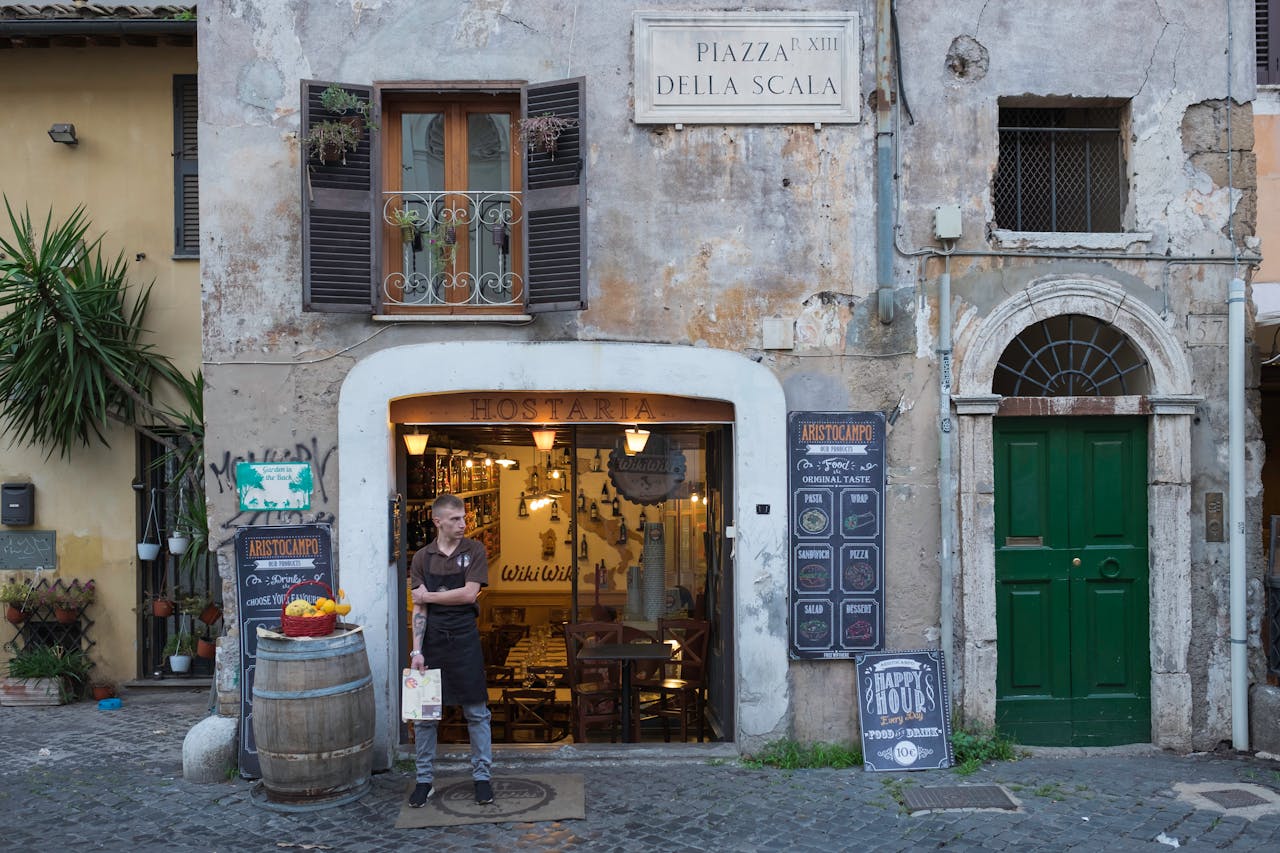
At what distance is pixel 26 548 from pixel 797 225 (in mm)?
7011

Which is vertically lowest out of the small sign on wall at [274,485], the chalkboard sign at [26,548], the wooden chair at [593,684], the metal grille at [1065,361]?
the wooden chair at [593,684]

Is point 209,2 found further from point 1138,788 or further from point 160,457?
point 1138,788

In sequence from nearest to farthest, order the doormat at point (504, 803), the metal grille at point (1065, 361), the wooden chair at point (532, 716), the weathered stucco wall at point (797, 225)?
the doormat at point (504, 803) < the weathered stucco wall at point (797, 225) < the metal grille at point (1065, 361) < the wooden chair at point (532, 716)

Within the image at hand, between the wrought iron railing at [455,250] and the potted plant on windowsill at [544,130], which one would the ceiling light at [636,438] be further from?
the potted plant on windowsill at [544,130]

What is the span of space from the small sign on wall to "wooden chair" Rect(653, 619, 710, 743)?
292 cm

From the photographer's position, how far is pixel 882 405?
695 centimetres

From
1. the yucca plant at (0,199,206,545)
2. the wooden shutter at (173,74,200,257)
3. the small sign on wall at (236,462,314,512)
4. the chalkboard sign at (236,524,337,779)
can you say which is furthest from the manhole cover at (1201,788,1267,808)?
the wooden shutter at (173,74,200,257)

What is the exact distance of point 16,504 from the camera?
28.4ft

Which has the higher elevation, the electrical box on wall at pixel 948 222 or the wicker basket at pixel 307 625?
the electrical box on wall at pixel 948 222

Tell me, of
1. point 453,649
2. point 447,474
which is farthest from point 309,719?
point 447,474

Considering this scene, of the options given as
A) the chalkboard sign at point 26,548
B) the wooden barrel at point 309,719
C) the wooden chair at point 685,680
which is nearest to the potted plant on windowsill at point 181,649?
the chalkboard sign at point 26,548

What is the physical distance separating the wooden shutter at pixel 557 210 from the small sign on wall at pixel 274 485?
189 centimetres

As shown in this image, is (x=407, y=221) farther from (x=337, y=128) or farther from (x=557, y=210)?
(x=557, y=210)

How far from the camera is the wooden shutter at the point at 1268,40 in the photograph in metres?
7.79
